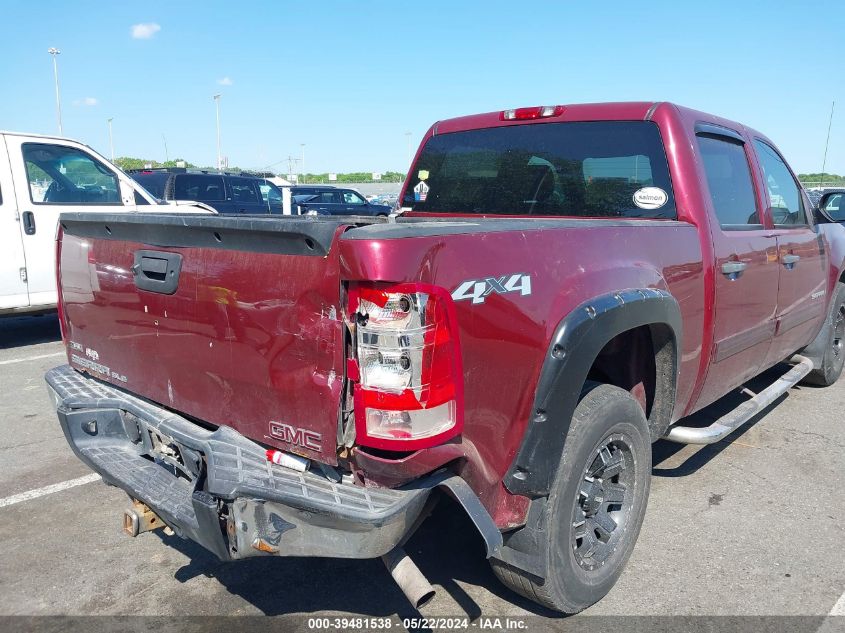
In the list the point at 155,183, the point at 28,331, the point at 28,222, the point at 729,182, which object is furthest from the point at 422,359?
the point at 155,183

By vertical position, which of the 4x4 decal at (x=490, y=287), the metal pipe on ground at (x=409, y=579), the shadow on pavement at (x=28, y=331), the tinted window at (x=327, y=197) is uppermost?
the 4x4 decal at (x=490, y=287)

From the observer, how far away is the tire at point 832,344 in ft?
18.8

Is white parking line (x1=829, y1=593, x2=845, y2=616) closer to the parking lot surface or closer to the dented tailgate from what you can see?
the parking lot surface

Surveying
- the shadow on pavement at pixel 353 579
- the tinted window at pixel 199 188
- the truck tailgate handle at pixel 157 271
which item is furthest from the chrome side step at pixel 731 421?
the tinted window at pixel 199 188

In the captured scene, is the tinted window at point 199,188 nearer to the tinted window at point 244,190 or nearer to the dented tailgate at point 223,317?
the tinted window at point 244,190

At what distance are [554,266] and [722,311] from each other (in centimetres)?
152

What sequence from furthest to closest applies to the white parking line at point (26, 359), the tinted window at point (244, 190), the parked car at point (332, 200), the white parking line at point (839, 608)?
the parked car at point (332, 200) → the tinted window at point (244, 190) → the white parking line at point (26, 359) → the white parking line at point (839, 608)

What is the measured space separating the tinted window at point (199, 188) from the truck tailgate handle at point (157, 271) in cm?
1157

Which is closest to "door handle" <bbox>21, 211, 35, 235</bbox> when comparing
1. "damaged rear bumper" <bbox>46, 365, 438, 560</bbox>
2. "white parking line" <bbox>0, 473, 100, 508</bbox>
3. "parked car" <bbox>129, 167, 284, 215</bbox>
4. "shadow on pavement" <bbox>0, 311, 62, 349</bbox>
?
"shadow on pavement" <bbox>0, 311, 62, 349</bbox>

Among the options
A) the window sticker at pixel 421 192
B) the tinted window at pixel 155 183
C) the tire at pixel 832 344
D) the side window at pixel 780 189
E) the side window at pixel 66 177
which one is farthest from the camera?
the tinted window at pixel 155 183

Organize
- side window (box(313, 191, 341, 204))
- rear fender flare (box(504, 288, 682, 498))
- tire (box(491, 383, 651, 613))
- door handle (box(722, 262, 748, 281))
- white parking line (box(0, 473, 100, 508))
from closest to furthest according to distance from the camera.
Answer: rear fender flare (box(504, 288, 682, 498)), tire (box(491, 383, 651, 613)), door handle (box(722, 262, 748, 281)), white parking line (box(0, 473, 100, 508)), side window (box(313, 191, 341, 204))

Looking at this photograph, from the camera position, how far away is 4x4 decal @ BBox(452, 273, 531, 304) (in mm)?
2170

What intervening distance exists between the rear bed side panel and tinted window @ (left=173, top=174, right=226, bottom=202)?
1241 cm

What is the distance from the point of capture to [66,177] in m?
7.77
